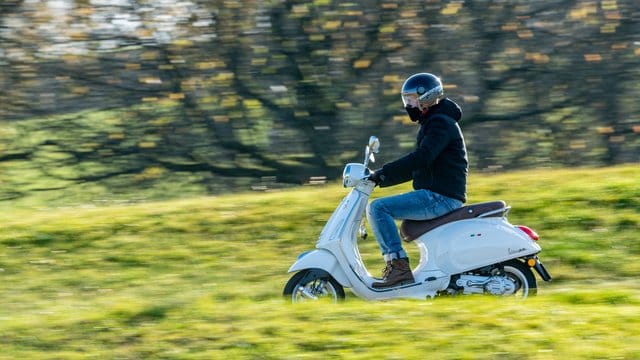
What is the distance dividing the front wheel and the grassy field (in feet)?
0.45

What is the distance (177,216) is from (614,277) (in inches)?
202

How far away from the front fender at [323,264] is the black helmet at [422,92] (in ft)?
4.03

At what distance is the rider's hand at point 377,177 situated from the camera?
8.19 m

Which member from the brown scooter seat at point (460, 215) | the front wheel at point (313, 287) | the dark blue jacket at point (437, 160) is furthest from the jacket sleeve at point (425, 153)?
the front wheel at point (313, 287)

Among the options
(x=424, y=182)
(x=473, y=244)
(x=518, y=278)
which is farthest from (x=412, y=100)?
(x=518, y=278)

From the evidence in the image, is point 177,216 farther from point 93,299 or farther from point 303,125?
point 303,125

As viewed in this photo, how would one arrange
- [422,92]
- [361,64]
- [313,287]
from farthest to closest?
[361,64]
[313,287]
[422,92]

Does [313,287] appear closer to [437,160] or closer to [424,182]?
[424,182]

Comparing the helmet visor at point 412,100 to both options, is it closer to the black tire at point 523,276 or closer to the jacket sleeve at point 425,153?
the jacket sleeve at point 425,153

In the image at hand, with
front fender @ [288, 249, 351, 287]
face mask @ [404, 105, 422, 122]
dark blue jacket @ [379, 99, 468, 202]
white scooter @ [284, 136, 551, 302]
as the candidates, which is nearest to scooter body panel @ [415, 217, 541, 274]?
white scooter @ [284, 136, 551, 302]

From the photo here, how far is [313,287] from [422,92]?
1.59 meters

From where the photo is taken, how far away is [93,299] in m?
9.63

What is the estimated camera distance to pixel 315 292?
8.26 metres

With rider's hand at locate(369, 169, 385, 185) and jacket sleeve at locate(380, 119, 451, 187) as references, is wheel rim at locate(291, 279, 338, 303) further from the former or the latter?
jacket sleeve at locate(380, 119, 451, 187)
